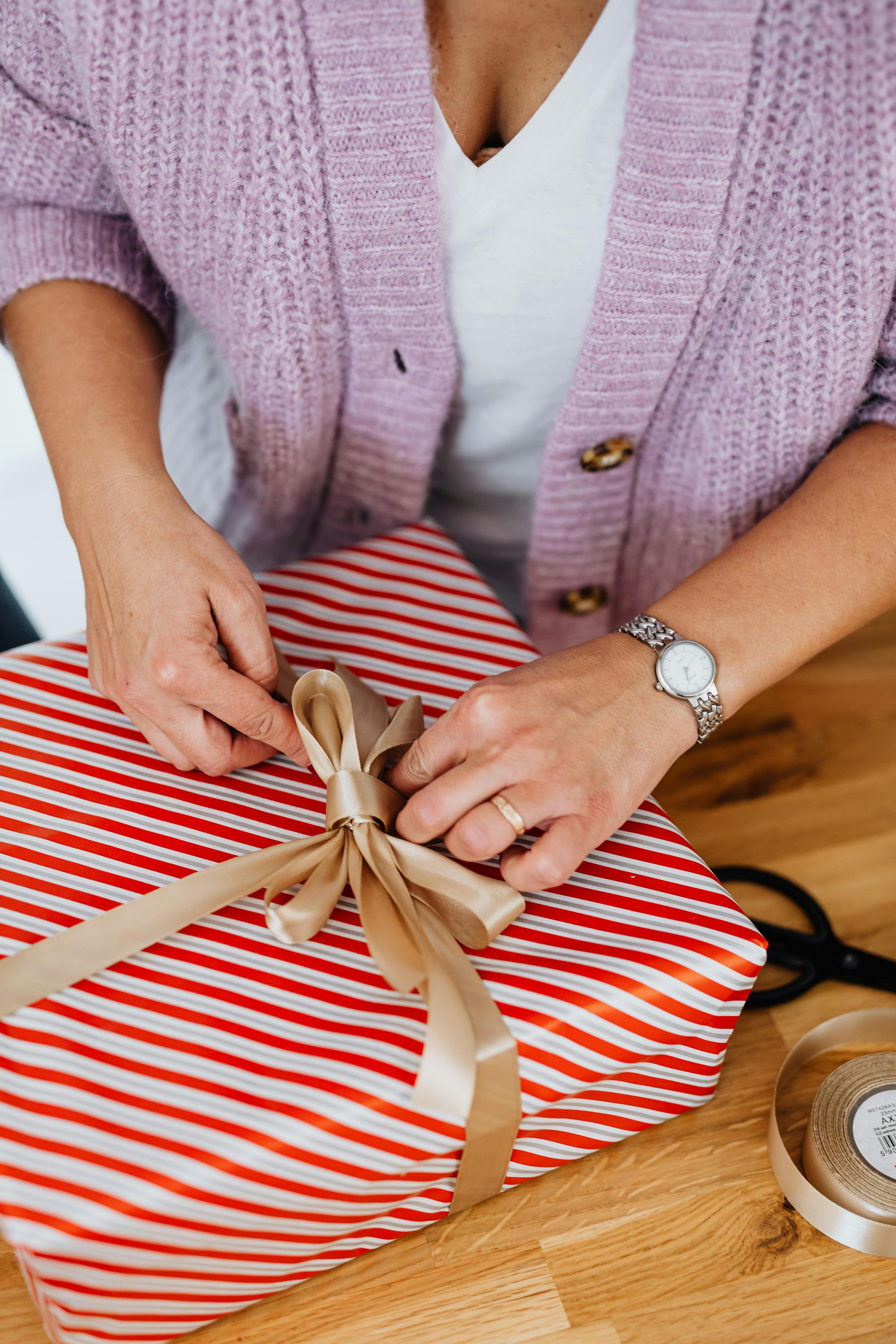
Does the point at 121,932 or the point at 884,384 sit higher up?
the point at 884,384

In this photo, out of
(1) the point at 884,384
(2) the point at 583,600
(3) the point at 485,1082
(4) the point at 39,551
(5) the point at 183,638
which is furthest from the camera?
(4) the point at 39,551

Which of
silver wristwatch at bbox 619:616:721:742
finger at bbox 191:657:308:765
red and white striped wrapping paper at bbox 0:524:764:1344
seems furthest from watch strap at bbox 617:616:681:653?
finger at bbox 191:657:308:765

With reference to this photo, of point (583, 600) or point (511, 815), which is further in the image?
point (583, 600)

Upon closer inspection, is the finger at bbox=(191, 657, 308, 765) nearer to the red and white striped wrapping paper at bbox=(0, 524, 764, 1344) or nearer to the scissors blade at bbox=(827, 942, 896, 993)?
the red and white striped wrapping paper at bbox=(0, 524, 764, 1344)

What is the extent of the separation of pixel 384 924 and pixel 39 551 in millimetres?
672

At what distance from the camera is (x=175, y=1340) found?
0.50 metres

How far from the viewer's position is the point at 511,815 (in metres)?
0.53

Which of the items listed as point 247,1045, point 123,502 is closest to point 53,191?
point 123,502

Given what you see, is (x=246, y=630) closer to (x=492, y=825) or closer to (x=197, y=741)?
(x=197, y=741)

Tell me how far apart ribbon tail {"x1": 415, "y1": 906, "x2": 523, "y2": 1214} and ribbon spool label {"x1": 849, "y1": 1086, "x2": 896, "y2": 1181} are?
0.63 feet

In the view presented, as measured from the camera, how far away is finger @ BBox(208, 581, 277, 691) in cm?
59

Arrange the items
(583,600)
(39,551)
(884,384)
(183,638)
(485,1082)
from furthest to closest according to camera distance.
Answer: (39,551) → (583,600) → (884,384) → (183,638) → (485,1082)

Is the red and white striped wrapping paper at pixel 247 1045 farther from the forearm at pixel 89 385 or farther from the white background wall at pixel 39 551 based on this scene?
the white background wall at pixel 39 551

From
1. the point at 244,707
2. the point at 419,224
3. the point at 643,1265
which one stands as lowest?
the point at 643,1265
